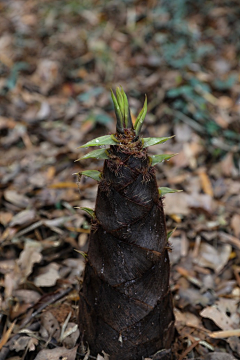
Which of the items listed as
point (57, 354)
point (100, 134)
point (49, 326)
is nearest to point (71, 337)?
point (57, 354)

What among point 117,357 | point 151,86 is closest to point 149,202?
point 117,357

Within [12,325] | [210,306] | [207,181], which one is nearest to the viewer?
[12,325]

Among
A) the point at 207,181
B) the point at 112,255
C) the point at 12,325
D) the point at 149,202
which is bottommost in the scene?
the point at 207,181

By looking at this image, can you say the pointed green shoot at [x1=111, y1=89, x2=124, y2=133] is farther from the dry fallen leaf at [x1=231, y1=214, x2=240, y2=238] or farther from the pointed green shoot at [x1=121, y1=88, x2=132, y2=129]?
the dry fallen leaf at [x1=231, y1=214, x2=240, y2=238]

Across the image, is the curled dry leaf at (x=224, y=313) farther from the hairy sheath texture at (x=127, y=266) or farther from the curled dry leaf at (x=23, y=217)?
the curled dry leaf at (x=23, y=217)

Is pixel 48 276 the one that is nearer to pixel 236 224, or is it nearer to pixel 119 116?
pixel 119 116

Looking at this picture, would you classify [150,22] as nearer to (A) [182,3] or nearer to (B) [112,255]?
(A) [182,3]
